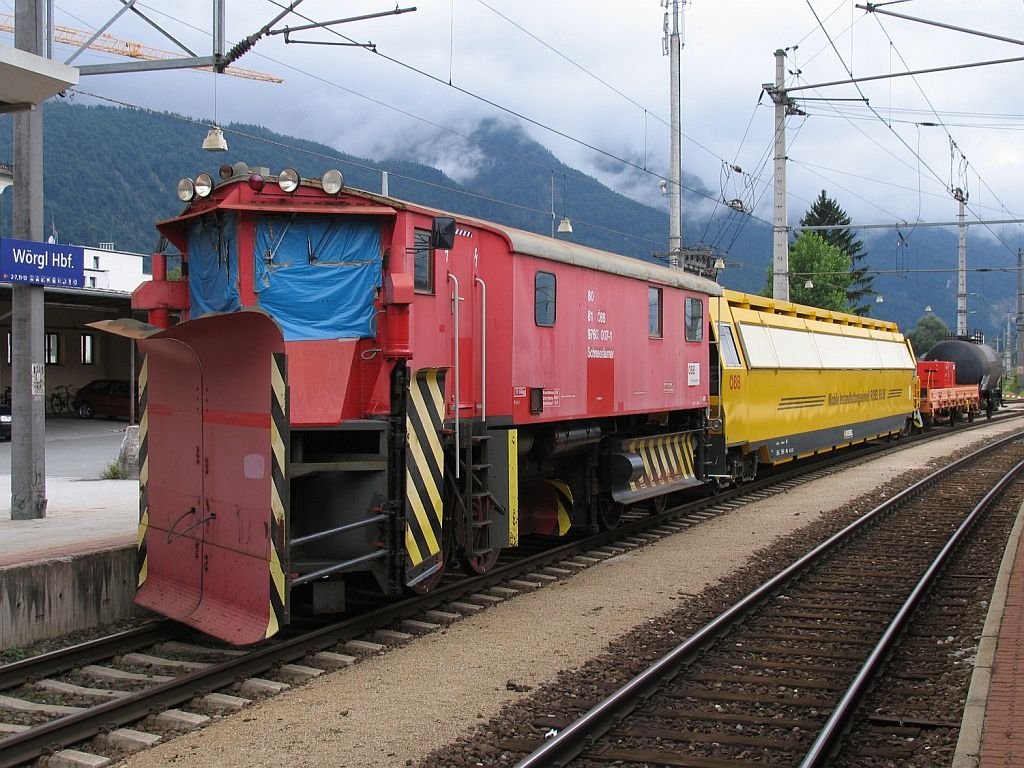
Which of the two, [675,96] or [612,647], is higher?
[675,96]

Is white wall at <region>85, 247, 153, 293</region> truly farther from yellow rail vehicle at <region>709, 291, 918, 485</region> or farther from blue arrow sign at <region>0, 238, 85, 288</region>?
blue arrow sign at <region>0, 238, 85, 288</region>

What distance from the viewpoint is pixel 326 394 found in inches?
327

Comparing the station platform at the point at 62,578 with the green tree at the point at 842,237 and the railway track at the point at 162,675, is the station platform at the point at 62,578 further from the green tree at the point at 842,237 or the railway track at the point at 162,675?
the green tree at the point at 842,237

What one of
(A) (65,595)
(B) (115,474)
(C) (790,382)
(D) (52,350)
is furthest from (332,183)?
(D) (52,350)

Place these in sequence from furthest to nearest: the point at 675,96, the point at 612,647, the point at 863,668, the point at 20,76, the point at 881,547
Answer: the point at 675,96 → the point at 881,547 → the point at 612,647 → the point at 863,668 → the point at 20,76

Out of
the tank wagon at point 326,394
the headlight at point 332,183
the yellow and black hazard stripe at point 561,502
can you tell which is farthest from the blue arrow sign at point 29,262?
the yellow and black hazard stripe at point 561,502

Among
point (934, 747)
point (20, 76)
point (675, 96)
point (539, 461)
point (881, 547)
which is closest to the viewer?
point (934, 747)

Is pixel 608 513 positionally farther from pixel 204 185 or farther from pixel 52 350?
pixel 52 350

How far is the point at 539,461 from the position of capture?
11.5 m

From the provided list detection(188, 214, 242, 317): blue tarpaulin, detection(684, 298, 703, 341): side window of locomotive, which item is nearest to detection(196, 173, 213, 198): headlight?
detection(188, 214, 242, 317): blue tarpaulin

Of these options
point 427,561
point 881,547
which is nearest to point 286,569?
point 427,561

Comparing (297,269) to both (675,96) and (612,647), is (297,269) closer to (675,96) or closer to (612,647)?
(612,647)

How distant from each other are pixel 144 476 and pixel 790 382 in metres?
13.7

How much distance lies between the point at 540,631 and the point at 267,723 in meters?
2.91
